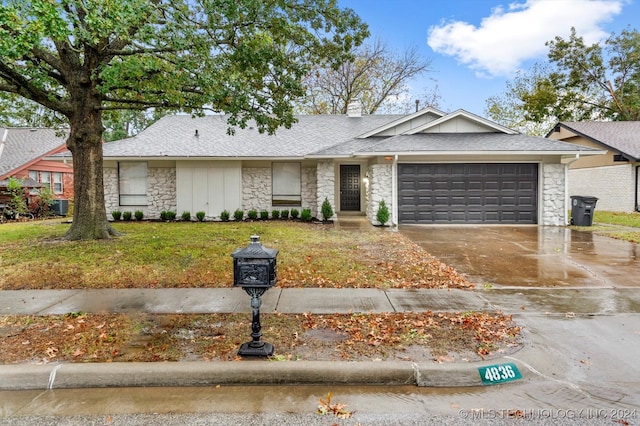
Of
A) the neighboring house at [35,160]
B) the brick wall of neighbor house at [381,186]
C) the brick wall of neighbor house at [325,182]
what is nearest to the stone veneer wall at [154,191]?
the brick wall of neighbor house at [325,182]

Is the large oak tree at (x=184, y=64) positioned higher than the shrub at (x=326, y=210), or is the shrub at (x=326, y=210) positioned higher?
the large oak tree at (x=184, y=64)

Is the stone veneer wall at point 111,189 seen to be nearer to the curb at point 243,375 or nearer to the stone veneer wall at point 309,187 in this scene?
the stone veneer wall at point 309,187

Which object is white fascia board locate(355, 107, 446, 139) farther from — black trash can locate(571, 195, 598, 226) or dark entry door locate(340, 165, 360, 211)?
black trash can locate(571, 195, 598, 226)

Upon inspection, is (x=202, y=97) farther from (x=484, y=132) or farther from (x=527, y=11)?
(x=527, y=11)

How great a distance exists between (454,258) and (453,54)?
911 inches

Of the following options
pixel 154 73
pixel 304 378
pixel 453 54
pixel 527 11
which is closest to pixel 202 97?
pixel 154 73

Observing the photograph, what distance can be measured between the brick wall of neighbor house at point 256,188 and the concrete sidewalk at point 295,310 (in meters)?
10.7

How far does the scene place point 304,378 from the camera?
343cm

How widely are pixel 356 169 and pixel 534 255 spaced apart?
33.6 ft

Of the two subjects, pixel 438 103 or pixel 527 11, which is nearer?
Result: pixel 527 11

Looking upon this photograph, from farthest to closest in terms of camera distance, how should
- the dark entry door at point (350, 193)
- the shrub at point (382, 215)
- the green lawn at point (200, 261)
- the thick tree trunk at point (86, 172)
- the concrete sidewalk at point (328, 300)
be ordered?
the dark entry door at point (350, 193), the shrub at point (382, 215), the thick tree trunk at point (86, 172), the green lawn at point (200, 261), the concrete sidewalk at point (328, 300)

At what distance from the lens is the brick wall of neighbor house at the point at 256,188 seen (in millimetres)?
16750

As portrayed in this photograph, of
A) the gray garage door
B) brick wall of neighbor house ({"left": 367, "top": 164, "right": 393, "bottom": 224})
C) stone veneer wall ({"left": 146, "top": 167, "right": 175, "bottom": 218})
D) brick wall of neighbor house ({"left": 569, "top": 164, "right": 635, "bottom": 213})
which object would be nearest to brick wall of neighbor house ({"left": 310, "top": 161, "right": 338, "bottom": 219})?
brick wall of neighbor house ({"left": 367, "top": 164, "right": 393, "bottom": 224})

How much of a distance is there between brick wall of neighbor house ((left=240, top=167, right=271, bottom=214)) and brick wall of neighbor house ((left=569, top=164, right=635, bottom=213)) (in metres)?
17.9
